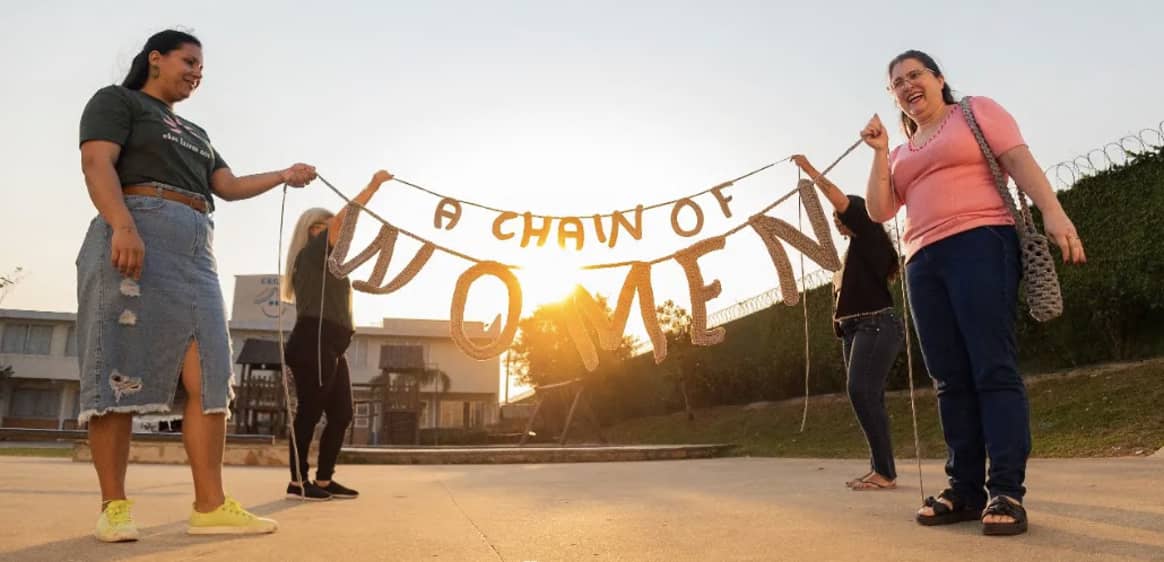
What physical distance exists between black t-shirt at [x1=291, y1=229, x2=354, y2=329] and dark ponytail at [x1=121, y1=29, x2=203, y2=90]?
1504 millimetres

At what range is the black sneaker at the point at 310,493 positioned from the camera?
4062 millimetres

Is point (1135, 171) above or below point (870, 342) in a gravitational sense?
above

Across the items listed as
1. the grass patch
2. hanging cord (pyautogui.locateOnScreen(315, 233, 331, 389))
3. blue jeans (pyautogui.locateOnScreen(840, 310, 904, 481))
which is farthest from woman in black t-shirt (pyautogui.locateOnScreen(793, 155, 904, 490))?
the grass patch

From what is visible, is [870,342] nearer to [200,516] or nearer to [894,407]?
[200,516]

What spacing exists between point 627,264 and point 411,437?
1503cm

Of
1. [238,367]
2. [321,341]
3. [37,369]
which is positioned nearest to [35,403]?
[37,369]

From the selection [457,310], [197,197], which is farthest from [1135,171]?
[197,197]

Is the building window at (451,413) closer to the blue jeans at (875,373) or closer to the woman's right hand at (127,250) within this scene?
the blue jeans at (875,373)

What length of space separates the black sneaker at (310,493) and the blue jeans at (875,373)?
2.89 metres

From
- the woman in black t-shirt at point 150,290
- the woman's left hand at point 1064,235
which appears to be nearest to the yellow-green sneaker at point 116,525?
the woman in black t-shirt at point 150,290

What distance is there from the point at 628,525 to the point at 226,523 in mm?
1397

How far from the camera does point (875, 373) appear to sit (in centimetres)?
405

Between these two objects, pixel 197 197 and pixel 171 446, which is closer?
pixel 197 197

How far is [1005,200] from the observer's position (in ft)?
8.76
